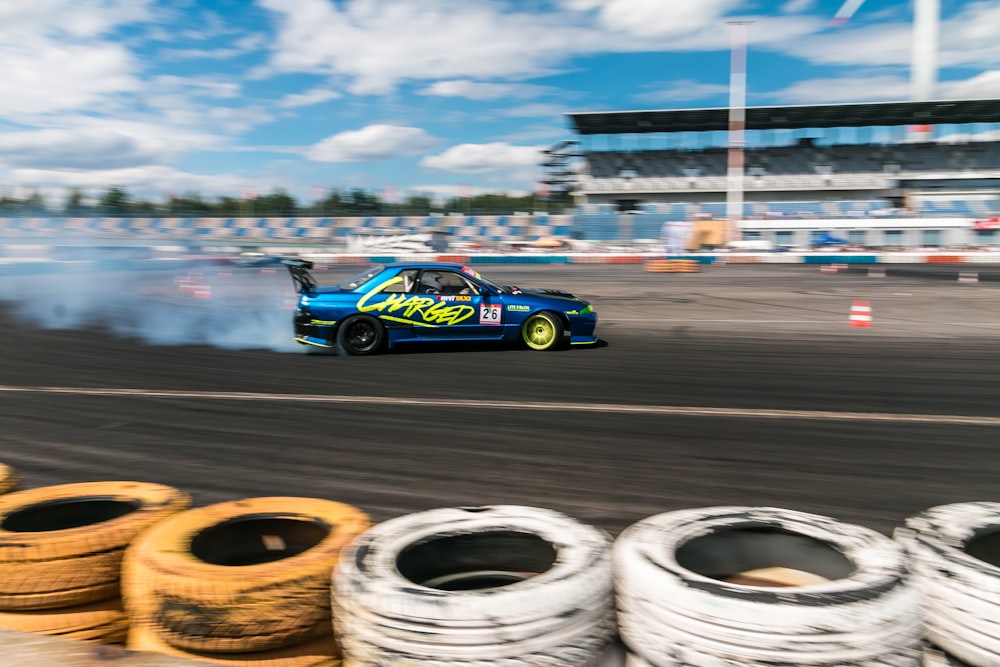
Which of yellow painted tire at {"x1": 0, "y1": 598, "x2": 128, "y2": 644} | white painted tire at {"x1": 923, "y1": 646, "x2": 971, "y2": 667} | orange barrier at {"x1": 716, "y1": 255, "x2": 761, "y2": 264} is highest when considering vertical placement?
orange barrier at {"x1": 716, "y1": 255, "x2": 761, "y2": 264}

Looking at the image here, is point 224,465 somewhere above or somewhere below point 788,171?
below

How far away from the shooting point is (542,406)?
6.68m

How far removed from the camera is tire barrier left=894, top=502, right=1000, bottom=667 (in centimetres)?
189

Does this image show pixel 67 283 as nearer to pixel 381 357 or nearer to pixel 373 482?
pixel 381 357

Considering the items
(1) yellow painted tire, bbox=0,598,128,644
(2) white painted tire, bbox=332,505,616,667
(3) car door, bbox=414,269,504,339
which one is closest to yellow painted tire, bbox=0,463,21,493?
(1) yellow painted tire, bbox=0,598,128,644

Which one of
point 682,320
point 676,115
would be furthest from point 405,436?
point 676,115

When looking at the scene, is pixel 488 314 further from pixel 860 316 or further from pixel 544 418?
pixel 860 316

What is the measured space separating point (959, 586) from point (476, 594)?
1.35 metres

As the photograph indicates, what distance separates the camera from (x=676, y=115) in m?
64.1

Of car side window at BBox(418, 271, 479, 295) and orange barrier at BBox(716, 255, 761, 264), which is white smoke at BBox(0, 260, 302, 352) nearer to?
car side window at BBox(418, 271, 479, 295)

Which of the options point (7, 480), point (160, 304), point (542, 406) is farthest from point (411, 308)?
point (160, 304)

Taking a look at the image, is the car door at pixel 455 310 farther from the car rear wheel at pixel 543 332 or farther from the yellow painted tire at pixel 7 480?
the yellow painted tire at pixel 7 480

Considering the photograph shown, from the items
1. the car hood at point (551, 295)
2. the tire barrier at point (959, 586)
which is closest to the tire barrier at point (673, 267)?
the car hood at point (551, 295)

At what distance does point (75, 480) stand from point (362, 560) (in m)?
3.60
